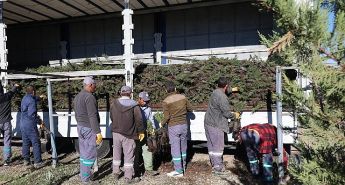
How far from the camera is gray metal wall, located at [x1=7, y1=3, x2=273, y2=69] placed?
33.5ft

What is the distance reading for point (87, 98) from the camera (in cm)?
592

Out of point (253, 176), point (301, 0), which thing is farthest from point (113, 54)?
point (301, 0)

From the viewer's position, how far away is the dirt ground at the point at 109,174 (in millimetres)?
6102

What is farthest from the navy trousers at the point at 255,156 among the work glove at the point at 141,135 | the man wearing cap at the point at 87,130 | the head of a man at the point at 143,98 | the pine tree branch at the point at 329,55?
the pine tree branch at the point at 329,55

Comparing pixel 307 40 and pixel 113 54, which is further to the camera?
pixel 113 54

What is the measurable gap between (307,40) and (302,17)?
143 millimetres

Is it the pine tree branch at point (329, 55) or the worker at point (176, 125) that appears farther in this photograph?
the worker at point (176, 125)

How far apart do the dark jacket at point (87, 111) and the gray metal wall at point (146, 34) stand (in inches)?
214

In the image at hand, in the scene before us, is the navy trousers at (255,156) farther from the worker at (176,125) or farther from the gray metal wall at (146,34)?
the gray metal wall at (146,34)

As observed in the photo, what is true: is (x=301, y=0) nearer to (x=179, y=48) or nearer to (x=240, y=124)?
(x=240, y=124)

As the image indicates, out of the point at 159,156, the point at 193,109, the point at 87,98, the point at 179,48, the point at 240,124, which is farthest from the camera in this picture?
the point at 179,48

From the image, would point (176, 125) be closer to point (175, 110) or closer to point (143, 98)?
point (175, 110)

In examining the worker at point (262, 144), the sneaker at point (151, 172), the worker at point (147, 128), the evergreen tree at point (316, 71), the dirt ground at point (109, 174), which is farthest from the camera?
the worker at point (147, 128)

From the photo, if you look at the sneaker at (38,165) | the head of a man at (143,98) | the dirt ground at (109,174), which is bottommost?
the dirt ground at (109,174)
